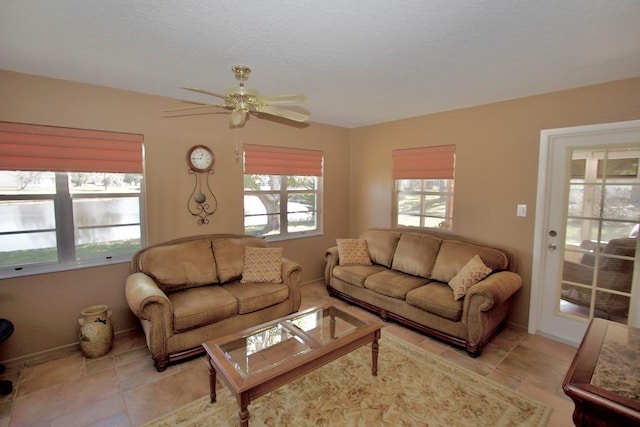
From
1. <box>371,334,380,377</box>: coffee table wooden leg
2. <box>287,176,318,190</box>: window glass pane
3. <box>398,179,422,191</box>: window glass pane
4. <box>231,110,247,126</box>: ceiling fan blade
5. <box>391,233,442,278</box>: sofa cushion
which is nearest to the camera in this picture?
<box>231,110,247,126</box>: ceiling fan blade

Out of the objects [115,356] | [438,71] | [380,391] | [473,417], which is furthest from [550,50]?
[115,356]

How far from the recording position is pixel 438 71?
2.46 meters

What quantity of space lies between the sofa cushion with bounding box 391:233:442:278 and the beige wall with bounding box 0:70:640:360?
43 centimetres

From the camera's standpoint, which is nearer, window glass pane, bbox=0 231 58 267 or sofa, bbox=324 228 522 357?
window glass pane, bbox=0 231 58 267

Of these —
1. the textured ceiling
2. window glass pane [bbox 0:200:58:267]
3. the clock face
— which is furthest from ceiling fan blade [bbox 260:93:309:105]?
window glass pane [bbox 0:200:58:267]

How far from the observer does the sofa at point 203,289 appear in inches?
98.7

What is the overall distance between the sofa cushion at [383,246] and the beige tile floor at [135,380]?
44.9 inches

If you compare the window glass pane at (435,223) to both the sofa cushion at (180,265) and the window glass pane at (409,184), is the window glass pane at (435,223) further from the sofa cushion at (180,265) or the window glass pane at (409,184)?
Result: the sofa cushion at (180,265)

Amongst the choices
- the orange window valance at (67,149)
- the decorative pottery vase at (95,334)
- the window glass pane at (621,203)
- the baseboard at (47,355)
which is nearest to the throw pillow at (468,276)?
the window glass pane at (621,203)

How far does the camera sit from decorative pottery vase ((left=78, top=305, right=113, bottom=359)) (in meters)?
2.67

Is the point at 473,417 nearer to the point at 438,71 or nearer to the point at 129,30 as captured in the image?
the point at 438,71

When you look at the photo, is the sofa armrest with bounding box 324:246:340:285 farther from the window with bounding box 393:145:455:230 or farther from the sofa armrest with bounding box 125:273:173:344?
the sofa armrest with bounding box 125:273:173:344

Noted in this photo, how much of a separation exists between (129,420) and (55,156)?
224cm

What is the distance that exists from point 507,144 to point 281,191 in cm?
281
